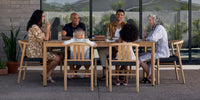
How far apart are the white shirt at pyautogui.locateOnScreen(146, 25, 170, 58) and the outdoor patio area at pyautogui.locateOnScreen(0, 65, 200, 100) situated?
0.51 metres

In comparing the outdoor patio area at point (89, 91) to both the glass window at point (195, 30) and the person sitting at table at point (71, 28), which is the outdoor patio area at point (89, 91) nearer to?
the person sitting at table at point (71, 28)

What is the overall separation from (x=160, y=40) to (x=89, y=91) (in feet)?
5.20

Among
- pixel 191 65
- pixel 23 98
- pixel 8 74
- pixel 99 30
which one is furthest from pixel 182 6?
pixel 23 98

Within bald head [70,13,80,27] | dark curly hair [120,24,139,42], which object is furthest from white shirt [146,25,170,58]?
bald head [70,13,80,27]

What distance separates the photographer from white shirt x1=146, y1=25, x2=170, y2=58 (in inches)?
234

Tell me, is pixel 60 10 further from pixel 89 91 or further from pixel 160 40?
pixel 89 91

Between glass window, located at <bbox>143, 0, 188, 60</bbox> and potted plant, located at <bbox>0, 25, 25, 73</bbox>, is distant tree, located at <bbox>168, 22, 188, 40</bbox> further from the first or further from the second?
potted plant, located at <bbox>0, 25, 25, 73</bbox>

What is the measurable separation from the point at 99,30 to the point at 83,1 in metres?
0.74

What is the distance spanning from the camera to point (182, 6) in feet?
26.4

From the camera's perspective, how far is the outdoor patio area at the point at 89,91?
4.96 metres

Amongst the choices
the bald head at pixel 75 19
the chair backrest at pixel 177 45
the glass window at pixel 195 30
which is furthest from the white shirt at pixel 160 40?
the glass window at pixel 195 30

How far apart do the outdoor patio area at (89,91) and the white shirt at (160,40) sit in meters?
0.51

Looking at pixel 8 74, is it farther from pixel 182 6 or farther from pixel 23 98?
pixel 182 6

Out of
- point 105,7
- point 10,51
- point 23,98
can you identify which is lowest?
point 23,98
